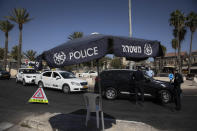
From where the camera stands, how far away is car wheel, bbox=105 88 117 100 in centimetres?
957

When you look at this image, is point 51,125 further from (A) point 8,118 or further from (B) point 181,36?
(B) point 181,36

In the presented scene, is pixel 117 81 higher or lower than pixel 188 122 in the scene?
higher

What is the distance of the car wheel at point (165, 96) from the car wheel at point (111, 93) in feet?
8.86

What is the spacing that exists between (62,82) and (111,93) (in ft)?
14.4

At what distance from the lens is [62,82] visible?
11984 millimetres

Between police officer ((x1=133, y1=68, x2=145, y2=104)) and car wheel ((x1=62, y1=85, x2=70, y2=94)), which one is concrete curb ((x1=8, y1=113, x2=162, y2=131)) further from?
car wheel ((x1=62, y1=85, x2=70, y2=94))

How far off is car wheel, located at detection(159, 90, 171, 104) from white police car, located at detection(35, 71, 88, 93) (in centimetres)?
573

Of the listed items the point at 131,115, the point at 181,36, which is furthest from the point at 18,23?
the point at 181,36

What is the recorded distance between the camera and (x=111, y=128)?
444 centimetres

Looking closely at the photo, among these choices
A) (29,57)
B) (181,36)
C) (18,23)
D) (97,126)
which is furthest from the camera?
(29,57)

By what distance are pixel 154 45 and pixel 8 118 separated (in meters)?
5.76

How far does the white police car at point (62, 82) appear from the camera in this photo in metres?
11.6

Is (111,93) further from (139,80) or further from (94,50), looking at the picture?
(94,50)

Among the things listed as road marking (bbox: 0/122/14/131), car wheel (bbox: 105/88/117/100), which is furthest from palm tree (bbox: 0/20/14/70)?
road marking (bbox: 0/122/14/131)
